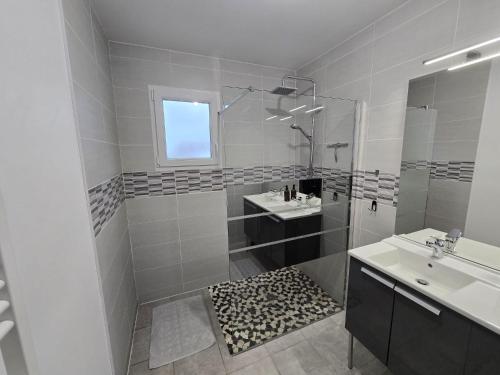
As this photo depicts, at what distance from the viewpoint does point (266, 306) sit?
2.11m

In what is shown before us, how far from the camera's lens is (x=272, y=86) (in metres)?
2.46

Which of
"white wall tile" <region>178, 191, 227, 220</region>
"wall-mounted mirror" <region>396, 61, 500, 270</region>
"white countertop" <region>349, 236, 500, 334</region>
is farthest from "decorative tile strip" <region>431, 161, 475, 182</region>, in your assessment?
"white wall tile" <region>178, 191, 227, 220</region>

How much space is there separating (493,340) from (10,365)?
60.0 inches

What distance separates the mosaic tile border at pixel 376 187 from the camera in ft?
5.36

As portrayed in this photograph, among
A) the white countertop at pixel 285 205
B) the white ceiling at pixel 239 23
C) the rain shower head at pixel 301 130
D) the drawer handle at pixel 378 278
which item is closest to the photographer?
the drawer handle at pixel 378 278

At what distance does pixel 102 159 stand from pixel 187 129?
3.08 ft

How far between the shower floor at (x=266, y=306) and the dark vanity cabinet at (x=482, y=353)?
4.04ft

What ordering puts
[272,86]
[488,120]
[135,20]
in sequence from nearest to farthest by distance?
[488,120] < [135,20] < [272,86]

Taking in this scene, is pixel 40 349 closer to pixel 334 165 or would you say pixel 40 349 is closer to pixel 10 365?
pixel 10 365

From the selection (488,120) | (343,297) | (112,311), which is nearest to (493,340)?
(488,120)

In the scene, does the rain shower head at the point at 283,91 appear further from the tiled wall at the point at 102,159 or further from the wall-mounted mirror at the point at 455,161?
the tiled wall at the point at 102,159

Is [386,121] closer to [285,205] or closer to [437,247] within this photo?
[437,247]

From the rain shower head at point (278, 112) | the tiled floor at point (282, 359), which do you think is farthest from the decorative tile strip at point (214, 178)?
the tiled floor at point (282, 359)

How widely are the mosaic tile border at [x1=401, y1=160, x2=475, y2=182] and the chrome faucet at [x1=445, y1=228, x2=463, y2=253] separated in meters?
0.32
